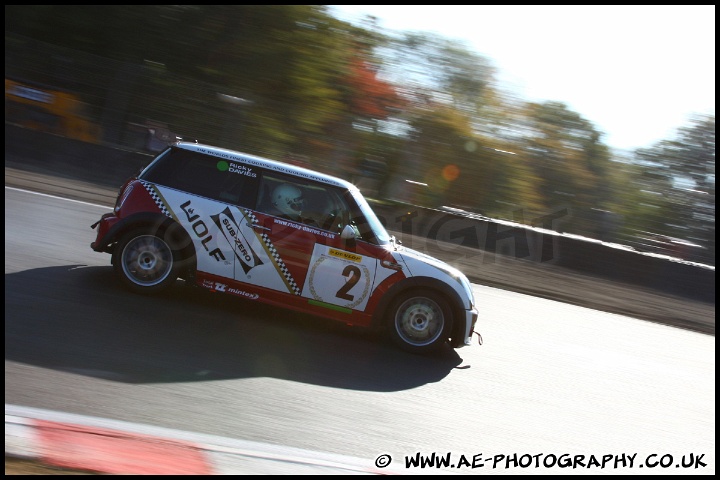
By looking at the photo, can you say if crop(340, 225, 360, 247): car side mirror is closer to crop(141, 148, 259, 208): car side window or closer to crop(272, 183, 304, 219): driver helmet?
crop(272, 183, 304, 219): driver helmet

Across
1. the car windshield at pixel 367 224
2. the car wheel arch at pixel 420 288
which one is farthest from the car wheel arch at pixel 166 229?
the car wheel arch at pixel 420 288

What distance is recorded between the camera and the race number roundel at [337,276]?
6.75 metres

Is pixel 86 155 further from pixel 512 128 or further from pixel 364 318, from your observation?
pixel 512 128

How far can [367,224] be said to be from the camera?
6910mm

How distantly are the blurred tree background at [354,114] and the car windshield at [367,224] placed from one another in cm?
970

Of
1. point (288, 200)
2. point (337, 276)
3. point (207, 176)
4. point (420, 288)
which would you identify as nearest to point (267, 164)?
point (288, 200)

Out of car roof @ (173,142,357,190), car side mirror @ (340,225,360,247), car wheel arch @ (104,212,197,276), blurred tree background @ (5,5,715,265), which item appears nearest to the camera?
car side mirror @ (340,225,360,247)

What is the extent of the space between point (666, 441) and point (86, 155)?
13.2 metres

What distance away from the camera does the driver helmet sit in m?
6.86

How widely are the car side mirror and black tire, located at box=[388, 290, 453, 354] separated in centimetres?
72

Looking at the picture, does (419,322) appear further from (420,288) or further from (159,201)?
(159,201)

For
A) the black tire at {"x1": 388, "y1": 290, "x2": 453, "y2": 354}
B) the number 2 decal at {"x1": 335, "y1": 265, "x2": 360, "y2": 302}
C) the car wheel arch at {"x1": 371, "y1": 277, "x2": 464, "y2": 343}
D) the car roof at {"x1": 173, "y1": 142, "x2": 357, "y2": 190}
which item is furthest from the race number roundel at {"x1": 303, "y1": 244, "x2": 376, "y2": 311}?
the car roof at {"x1": 173, "y1": 142, "x2": 357, "y2": 190}

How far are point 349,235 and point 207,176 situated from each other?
155 centimetres

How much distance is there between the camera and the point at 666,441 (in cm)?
580
